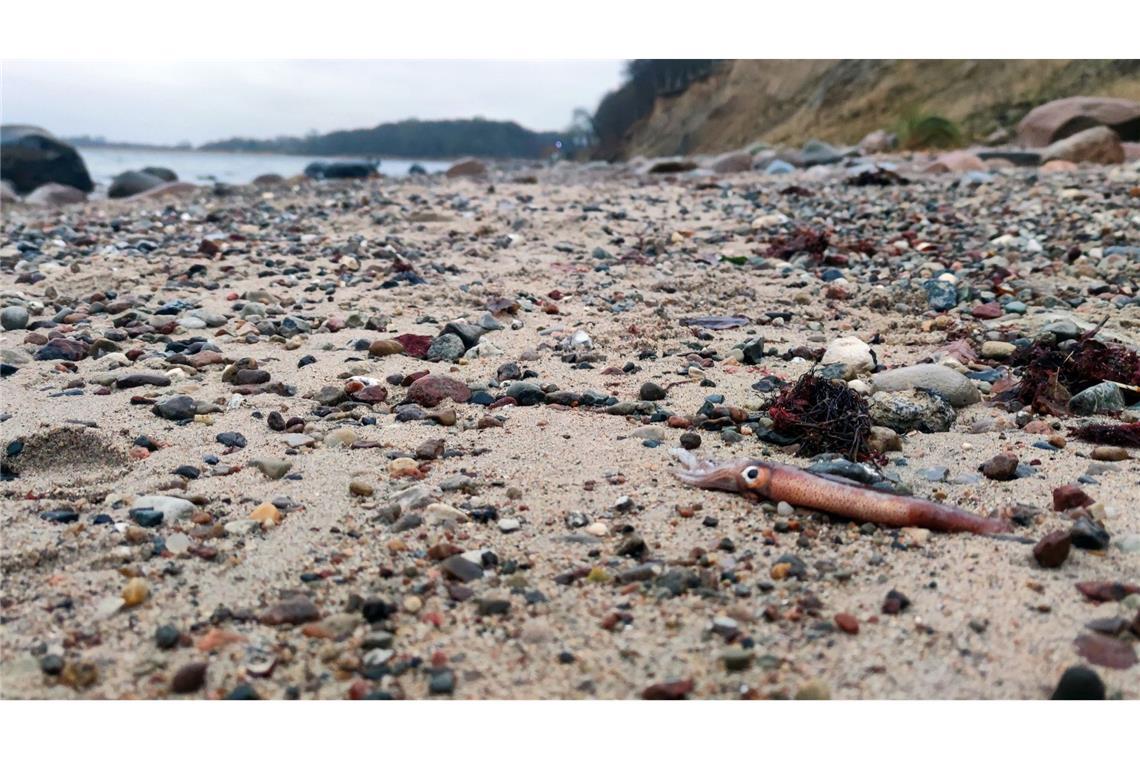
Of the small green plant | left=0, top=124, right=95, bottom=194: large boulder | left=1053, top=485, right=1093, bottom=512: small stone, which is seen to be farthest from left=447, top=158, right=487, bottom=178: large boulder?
left=1053, top=485, right=1093, bottom=512: small stone

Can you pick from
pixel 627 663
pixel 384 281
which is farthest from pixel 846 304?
pixel 627 663

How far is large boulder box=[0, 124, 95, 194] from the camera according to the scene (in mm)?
17484

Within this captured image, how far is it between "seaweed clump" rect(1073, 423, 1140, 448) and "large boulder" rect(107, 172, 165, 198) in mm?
15771

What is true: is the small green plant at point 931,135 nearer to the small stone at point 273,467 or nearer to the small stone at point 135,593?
the small stone at point 273,467

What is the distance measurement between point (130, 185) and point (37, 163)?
9.58 ft

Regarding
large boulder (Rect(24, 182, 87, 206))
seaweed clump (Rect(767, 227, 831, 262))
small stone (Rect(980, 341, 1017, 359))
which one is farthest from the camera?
large boulder (Rect(24, 182, 87, 206))

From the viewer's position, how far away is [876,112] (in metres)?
23.0

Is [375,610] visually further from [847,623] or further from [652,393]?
[652,393]

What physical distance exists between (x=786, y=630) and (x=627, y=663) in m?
0.36

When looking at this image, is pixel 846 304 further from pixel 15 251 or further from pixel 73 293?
pixel 15 251

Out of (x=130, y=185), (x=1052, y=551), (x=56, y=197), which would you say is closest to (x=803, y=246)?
(x=1052, y=551)

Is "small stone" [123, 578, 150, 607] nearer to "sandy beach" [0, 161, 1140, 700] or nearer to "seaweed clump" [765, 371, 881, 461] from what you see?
"sandy beach" [0, 161, 1140, 700]

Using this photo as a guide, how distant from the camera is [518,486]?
2809 millimetres

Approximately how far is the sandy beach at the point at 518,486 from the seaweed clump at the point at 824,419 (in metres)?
0.08
